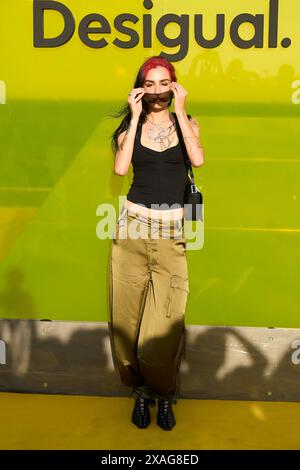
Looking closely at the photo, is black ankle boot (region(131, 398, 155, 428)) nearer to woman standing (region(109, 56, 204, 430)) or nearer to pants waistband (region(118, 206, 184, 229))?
woman standing (region(109, 56, 204, 430))

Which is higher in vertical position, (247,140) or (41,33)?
(41,33)

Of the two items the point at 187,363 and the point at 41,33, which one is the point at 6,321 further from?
the point at 41,33

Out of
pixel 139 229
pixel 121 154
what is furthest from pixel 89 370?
pixel 121 154

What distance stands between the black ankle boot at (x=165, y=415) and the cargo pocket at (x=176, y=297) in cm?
49

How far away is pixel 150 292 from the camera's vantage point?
3.21m

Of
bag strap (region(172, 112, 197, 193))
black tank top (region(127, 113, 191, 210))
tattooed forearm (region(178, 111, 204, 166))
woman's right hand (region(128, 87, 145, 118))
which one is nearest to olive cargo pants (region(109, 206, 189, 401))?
black tank top (region(127, 113, 191, 210))

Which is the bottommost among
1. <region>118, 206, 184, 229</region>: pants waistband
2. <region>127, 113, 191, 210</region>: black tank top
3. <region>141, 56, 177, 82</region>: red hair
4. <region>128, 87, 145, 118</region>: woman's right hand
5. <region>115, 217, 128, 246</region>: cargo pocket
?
<region>115, 217, 128, 246</region>: cargo pocket

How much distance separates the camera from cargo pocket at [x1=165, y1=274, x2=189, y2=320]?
10.5 feet

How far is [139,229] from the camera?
3156 millimetres

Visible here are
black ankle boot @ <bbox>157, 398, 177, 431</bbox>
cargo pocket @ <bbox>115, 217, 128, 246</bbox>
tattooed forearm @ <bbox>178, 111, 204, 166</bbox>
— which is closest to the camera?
tattooed forearm @ <bbox>178, 111, 204, 166</bbox>

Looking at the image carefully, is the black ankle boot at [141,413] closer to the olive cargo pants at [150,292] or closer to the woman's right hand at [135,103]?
the olive cargo pants at [150,292]

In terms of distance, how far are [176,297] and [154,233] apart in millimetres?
355

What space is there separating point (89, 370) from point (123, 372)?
1.46ft
